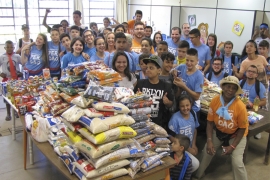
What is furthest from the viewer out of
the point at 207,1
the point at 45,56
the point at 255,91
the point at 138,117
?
the point at 207,1

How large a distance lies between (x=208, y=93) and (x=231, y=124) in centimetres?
92

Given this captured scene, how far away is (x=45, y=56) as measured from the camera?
4.41 metres

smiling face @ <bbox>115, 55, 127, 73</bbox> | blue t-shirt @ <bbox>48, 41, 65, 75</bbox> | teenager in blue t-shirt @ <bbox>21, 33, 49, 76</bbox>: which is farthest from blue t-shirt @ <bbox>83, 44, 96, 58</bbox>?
smiling face @ <bbox>115, 55, 127, 73</bbox>

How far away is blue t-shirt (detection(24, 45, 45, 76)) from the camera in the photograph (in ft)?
14.4

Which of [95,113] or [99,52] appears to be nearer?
[95,113]

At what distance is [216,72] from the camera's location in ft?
14.2

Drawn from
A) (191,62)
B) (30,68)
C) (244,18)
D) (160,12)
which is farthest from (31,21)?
(191,62)

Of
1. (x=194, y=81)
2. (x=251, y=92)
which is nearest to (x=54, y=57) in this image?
(x=194, y=81)

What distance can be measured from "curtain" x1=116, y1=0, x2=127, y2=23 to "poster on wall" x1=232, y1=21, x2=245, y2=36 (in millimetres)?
5291

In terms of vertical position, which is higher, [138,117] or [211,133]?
[138,117]

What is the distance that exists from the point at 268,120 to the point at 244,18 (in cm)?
398

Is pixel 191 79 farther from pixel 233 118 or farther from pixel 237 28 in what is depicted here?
pixel 237 28

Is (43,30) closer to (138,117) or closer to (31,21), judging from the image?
(31,21)

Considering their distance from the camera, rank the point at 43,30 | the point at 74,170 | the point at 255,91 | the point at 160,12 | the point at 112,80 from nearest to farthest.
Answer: the point at 74,170
the point at 112,80
the point at 255,91
the point at 160,12
the point at 43,30
